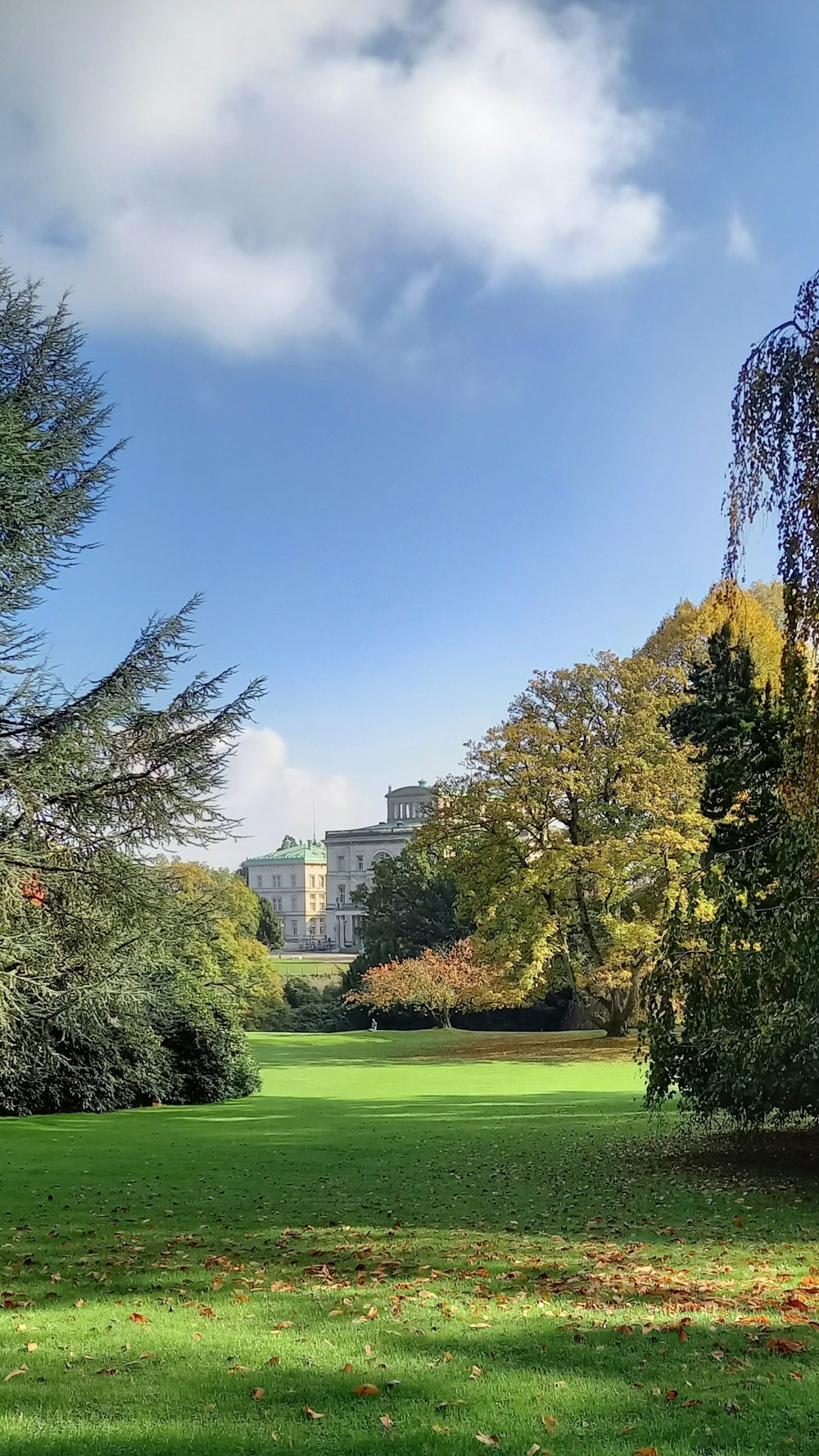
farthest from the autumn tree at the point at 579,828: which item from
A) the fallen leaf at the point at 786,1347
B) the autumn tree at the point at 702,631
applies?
the fallen leaf at the point at 786,1347

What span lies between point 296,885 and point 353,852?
690 inches

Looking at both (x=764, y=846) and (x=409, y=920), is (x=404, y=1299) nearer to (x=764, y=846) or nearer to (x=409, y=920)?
(x=764, y=846)

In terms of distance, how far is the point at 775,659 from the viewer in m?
30.4

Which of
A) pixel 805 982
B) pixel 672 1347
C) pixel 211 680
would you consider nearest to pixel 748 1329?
pixel 672 1347

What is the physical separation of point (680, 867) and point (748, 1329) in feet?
79.2

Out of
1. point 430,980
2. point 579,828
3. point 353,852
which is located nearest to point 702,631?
point 579,828

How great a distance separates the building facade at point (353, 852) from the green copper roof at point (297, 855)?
14317 millimetres

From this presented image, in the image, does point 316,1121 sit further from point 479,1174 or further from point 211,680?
point 211,680

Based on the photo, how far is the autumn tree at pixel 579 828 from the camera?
29500 mm

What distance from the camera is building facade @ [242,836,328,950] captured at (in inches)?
4434

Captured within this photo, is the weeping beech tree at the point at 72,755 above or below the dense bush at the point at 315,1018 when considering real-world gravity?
above

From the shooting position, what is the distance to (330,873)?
99812 millimetres

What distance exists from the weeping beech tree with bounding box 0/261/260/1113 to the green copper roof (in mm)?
101084

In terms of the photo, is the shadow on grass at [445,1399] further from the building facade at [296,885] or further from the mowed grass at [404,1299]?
the building facade at [296,885]
